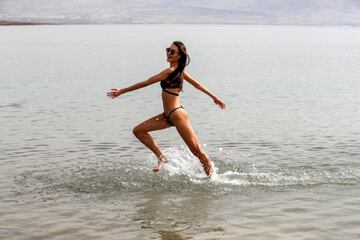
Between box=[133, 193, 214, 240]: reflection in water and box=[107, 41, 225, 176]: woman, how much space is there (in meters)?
1.13

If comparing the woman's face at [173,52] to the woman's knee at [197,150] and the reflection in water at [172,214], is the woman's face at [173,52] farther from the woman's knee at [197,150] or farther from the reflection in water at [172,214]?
the reflection in water at [172,214]

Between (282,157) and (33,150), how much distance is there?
6.53 meters

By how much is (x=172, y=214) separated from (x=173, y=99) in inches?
99.4

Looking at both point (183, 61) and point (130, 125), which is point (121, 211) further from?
point (130, 125)

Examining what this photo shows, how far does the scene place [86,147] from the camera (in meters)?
17.6

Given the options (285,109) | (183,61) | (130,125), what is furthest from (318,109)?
(183,61)

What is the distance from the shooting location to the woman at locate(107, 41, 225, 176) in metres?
12.1

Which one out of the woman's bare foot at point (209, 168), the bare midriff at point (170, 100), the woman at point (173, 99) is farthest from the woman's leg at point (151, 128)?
the woman's bare foot at point (209, 168)

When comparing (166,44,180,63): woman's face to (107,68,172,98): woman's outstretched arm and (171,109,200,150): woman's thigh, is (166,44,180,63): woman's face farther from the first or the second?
(171,109,200,150): woman's thigh

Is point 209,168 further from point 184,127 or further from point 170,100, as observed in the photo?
point 170,100

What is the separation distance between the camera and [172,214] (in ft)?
36.5

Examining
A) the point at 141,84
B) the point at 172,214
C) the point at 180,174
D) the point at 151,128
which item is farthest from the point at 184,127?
the point at 172,214

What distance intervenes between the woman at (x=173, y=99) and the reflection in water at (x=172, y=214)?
1.13m

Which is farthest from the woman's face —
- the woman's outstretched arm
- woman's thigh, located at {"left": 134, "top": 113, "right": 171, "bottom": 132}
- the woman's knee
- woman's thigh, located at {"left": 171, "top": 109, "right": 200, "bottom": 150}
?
the woman's knee
